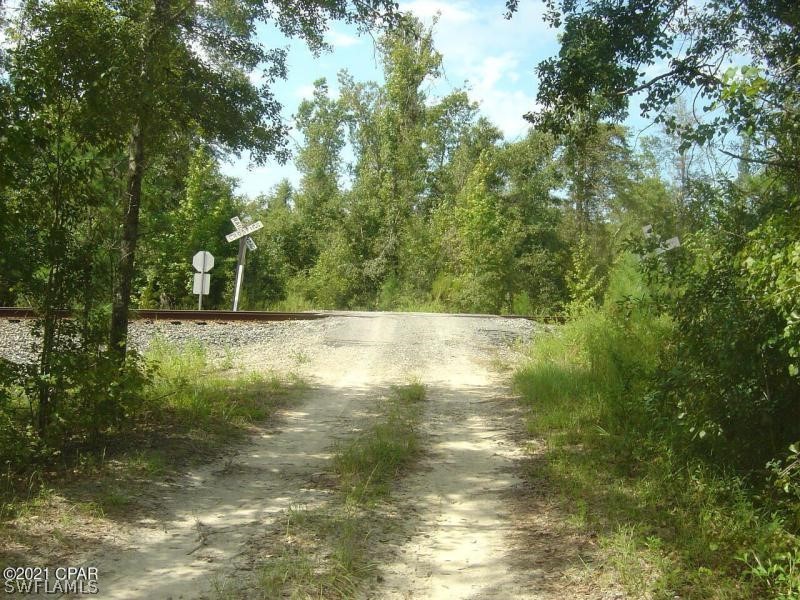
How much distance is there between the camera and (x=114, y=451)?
20.5 ft

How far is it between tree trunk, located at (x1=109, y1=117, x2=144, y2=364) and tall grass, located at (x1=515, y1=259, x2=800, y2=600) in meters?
4.78

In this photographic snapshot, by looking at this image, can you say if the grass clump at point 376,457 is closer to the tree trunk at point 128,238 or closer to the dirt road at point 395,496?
the dirt road at point 395,496

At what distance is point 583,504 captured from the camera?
518cm

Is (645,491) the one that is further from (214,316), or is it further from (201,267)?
(201,267)

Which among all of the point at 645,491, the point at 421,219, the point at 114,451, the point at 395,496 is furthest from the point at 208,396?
the point at 421,219

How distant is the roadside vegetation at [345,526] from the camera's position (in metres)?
3.91

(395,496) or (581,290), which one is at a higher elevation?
(581,290)

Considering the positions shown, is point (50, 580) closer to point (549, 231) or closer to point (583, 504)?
point (583, 504)

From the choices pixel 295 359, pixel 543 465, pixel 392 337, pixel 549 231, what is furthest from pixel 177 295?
pixel 543 465

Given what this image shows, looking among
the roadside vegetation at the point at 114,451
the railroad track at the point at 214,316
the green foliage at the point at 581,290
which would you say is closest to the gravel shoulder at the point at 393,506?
the roadside vegetation at the point at 114,451

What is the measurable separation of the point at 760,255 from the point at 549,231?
2891 cm

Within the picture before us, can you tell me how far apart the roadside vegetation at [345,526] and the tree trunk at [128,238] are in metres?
2.85

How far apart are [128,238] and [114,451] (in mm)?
2414

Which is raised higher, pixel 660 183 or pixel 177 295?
pixel 660 183
